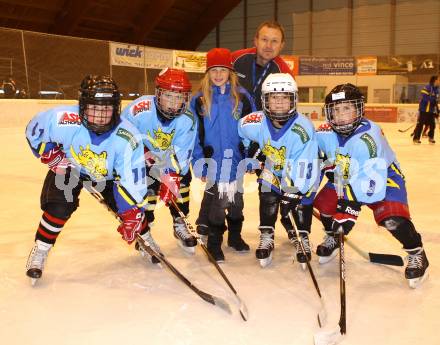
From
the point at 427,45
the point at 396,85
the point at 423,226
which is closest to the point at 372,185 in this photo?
the point at 423,226

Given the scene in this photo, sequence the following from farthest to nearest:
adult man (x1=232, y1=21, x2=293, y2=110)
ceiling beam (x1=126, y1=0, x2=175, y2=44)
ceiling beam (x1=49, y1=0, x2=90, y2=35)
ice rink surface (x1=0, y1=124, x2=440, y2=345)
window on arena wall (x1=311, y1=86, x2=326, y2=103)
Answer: ceiling beam (x1=126, y1=0, x2=175, y2=44)
ceiling beam (x1=49, y1=0, x2=90, y2=35)
window on arena wall (x1=311, y1=86, x2=326, y2=103)
adult man (x1=232, y1=21, x2=293, y2=110)
ice rink surface (x1=0, y1=124, x2=440, y2=345)

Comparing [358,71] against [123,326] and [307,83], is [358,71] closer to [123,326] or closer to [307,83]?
[307,83]

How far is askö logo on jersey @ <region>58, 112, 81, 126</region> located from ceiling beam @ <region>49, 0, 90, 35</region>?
16495 millimetres

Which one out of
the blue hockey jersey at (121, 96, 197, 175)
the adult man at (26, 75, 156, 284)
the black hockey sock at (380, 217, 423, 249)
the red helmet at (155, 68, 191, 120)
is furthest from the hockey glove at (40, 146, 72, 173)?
the black hockey sock at (380, 217, 423, 249)

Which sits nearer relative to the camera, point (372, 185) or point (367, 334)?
point (367, 334)

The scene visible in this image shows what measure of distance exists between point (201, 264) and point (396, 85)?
1358 centimetres

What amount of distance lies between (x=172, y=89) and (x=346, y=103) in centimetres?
95

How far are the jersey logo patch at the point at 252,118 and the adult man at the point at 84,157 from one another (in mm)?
641

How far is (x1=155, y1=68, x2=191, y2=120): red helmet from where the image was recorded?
264cm

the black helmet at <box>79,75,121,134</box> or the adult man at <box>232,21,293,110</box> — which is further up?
the adult man at <box>232,21,293,110</box>

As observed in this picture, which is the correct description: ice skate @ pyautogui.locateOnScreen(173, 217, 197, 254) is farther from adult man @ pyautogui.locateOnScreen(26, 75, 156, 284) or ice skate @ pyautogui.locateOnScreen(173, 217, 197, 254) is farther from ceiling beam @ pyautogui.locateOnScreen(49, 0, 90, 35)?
ceiling beam @ pyautogui.locateOnScreen(49, 0, 90, 35)

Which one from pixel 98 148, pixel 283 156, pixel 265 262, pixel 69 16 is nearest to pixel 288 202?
pixel 283 156

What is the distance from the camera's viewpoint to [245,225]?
136 inches

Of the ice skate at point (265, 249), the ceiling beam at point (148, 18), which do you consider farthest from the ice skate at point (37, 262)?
the ceiling beam at point (148, 18)
